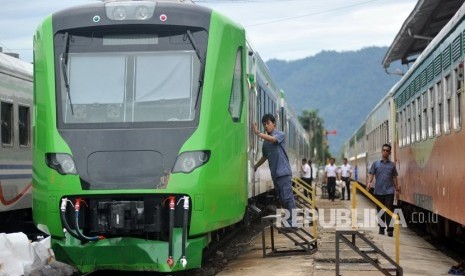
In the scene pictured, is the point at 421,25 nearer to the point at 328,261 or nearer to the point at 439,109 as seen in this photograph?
the point at 439,109

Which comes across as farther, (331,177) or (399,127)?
(331,177)

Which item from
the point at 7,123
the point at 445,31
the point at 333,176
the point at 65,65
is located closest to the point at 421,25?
the point at 333,176

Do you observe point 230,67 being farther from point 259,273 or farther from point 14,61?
point 14,61

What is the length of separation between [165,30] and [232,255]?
4.55 m

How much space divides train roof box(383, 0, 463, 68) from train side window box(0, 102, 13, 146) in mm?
11238

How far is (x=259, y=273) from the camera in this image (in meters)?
10.7

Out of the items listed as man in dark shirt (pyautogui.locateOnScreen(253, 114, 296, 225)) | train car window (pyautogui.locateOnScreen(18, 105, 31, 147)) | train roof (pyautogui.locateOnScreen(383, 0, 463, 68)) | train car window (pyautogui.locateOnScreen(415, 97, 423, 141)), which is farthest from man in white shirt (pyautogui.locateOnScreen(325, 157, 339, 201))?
man in dark shirt (pyautogui.locateOnScreen(253, 114, 296, 225))

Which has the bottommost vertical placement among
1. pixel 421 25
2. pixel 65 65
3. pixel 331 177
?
pixel 331 177

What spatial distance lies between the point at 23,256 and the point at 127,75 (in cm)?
222

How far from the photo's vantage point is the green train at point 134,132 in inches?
369

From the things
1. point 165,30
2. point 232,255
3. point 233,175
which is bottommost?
point 232,255

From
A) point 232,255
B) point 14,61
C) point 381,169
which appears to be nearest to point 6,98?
point 14,61

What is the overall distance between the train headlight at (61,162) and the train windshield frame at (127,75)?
34 cm

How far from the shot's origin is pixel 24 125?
1449 cm
